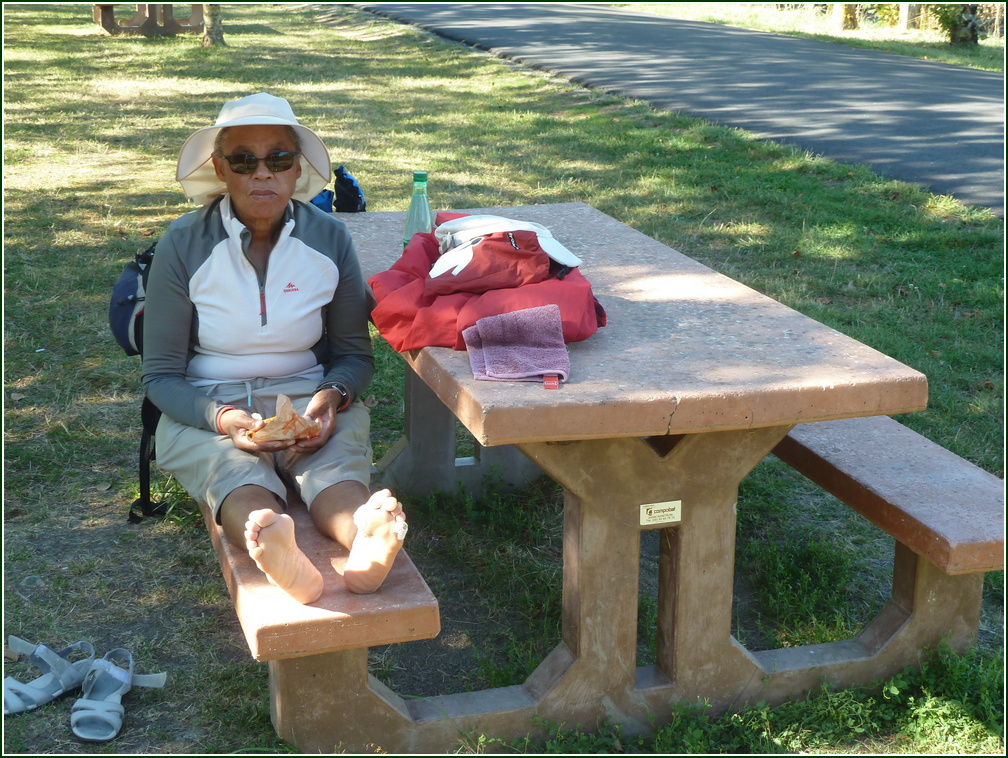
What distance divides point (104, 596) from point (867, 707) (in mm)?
2220

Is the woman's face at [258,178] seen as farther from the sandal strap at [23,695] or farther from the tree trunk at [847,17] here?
the tree trunk at [847,17]

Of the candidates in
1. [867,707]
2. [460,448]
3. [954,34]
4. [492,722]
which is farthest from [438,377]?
[954,34]

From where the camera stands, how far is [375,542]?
7.58ft

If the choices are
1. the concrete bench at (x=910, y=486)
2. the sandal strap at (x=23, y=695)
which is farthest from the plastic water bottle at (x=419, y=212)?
the sandal strap at (x=23, y=695)

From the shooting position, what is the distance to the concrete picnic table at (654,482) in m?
2.30

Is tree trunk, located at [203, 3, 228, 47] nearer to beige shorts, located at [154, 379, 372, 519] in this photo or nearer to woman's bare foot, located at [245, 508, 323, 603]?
beige shorts, located at [154, 379, 372, 519]

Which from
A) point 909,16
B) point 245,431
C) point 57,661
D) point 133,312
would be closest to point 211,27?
point 909,16

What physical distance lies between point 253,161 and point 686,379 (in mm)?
1382

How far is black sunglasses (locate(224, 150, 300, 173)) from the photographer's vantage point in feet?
9.67

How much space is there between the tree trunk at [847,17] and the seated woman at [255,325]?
17.6 metres

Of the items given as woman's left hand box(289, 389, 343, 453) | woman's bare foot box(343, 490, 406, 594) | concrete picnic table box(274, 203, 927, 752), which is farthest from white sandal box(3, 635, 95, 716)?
woman's bare foot box(343, 490, 406, 594)

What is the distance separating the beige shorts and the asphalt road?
526cm

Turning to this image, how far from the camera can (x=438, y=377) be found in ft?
8.19

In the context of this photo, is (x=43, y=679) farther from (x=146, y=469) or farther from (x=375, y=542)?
(x=375, y=542)
